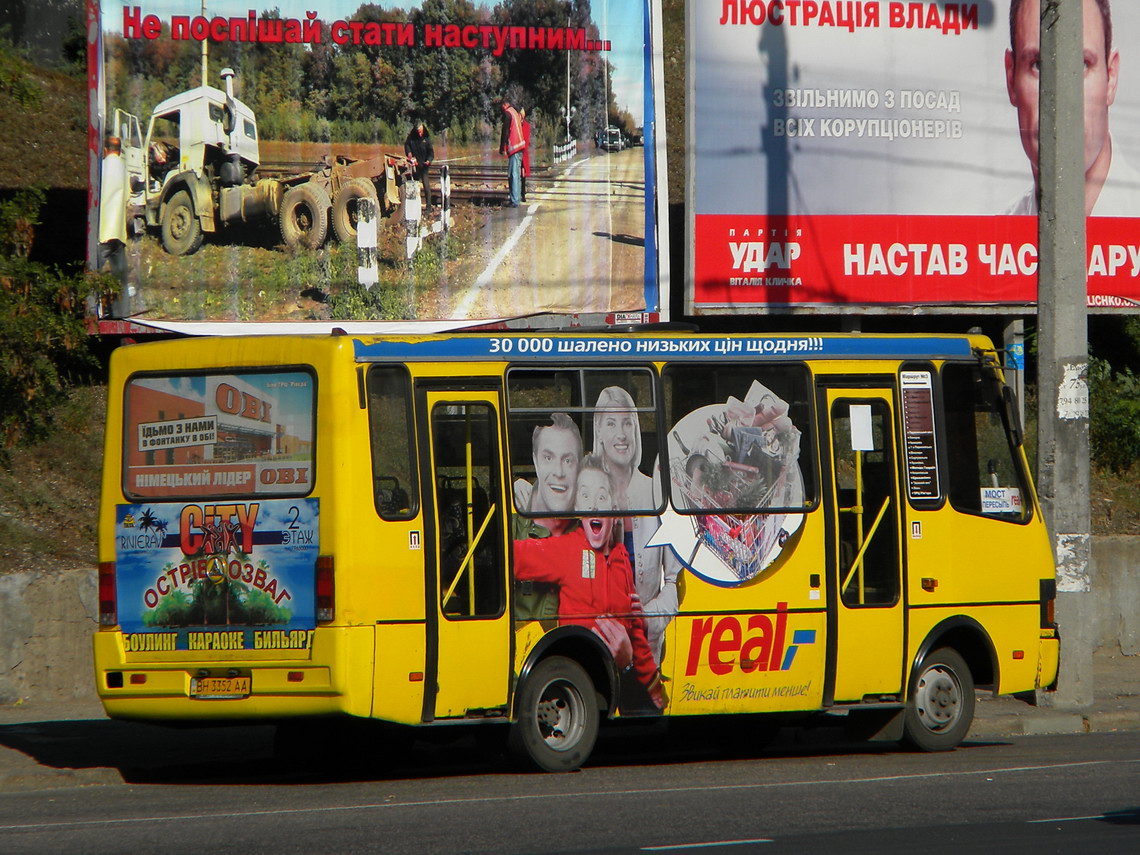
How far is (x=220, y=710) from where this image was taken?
408 inches

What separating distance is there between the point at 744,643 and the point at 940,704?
1988 millimetres

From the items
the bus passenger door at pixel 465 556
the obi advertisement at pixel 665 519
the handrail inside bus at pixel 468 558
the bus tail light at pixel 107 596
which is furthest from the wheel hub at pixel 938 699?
the bus tail light at pixel 107 596

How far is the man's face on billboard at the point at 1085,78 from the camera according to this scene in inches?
897

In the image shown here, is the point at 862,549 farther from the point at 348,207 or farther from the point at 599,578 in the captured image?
the point at 348,207

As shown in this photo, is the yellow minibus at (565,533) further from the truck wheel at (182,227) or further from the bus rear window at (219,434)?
the truck wheel at (182,227)

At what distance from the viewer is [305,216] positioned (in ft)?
67.7

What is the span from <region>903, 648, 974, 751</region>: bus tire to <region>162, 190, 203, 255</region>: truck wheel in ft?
36.7

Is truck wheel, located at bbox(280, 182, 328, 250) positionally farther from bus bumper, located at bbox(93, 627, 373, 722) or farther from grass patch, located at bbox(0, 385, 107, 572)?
bus bumper, located at bbox(93, 627, 373, 722)

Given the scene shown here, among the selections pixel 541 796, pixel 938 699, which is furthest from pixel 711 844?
pixel 938 699

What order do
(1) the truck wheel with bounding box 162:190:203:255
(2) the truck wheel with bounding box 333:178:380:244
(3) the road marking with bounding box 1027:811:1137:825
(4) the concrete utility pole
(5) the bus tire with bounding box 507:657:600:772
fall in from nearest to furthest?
(3) the road marking with bounding box 1027:811:1137:825 → (5) the bus tire with bounding box 507:657:600:772 → (4) the concrete utility pole → (1) the truck wheel with bounding box 162:190:203:255 → (2) the truck wheel with bounding box 333:178:380:244

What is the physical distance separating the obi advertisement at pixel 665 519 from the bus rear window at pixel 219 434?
1464 mm

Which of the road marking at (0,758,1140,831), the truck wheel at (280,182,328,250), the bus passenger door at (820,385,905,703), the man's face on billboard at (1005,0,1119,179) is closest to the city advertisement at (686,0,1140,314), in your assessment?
the man's face on billboard at (1005,0,1119,179)

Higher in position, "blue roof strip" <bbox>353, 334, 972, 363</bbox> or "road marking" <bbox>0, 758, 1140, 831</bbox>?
"blue roof strip" <bbox>353, 334, 972, 363</bbox>

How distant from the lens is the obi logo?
1154 centimetres
